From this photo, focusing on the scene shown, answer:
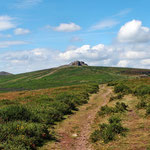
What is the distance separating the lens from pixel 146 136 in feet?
33.2

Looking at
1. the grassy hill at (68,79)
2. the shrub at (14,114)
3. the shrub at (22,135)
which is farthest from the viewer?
the grassy hill at (68,79)

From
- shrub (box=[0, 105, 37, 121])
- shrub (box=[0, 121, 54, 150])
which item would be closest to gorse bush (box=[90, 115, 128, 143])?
shrub (box=[0, 121, 54, 150])

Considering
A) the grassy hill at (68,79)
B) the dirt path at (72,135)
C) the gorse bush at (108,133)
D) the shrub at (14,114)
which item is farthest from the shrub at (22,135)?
the grassy hill at (68,79)

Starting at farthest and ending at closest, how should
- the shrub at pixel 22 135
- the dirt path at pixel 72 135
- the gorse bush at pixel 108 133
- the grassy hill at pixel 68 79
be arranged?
the grassy hill at pixel 68 79 → the gorse bush at pixel 108 133 → the dirt path at pixel 72 135 → the shrub at pixel 22 135

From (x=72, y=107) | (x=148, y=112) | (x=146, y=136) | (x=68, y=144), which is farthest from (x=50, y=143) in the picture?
(x=72, y=107)

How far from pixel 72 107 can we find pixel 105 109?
17.5ft

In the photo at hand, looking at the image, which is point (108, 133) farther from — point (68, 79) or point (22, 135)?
point (68, 79)

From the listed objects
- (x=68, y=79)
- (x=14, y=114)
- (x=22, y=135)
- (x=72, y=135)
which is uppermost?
(x=14, y=114)

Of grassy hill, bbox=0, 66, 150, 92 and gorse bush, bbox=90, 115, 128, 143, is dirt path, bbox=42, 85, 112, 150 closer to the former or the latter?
gorse bush, bbox=90, 115, 128, 143

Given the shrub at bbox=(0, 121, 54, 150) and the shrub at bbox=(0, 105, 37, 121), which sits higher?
the shrub at bbox=(0, 105, 37, 121)

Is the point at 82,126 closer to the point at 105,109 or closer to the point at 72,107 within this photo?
the point at 105,109

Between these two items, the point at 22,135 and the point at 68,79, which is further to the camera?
the point at 68,79

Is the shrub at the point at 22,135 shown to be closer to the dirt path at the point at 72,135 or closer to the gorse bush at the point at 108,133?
the dirt path at the point at 72,135

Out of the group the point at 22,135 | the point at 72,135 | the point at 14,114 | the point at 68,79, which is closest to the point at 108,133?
the point at 72,135
